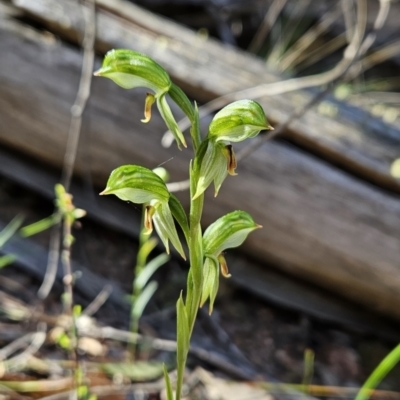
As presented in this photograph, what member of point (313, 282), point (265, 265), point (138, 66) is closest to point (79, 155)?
point (265, 265)

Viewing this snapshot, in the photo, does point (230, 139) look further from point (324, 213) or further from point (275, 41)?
point (275, 41)

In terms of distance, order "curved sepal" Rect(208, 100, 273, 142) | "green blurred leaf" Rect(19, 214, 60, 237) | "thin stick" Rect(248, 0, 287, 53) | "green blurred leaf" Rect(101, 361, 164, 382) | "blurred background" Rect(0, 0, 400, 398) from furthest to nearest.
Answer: "thin stick" Rect(248, 0, 287, 53) < "blurred background" Rect(0, 0, 400, 398) < "green blurred leaf" Rect(19, 214, 60, 237) < "green blurred leaf" Rect(101, 361, 164, 382) < "curved sepal" Rect(208, 100, 273, 142)

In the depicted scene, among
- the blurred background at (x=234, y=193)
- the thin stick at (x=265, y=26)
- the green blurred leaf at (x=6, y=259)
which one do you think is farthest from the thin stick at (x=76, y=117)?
the thin stick at (x=265, y=26)

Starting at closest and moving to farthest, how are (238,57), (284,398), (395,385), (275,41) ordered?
(284,398)
(395,385)
(238,57)
(275,41)

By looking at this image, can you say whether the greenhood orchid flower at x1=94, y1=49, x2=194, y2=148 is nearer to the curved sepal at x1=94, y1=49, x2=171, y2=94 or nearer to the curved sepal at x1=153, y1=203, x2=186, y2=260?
the curved sepal at x1=94, y1=49, x2=171, y2=94

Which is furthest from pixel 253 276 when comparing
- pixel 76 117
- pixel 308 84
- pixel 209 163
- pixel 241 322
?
pixel 209 163

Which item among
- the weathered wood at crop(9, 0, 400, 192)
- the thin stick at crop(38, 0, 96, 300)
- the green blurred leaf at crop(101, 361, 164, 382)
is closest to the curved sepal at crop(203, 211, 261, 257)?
the green blurred leaf at crop(101, 361, 164, 382)

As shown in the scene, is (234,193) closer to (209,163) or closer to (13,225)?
(13,225)

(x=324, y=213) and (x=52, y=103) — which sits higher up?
(x=52, y=103)
